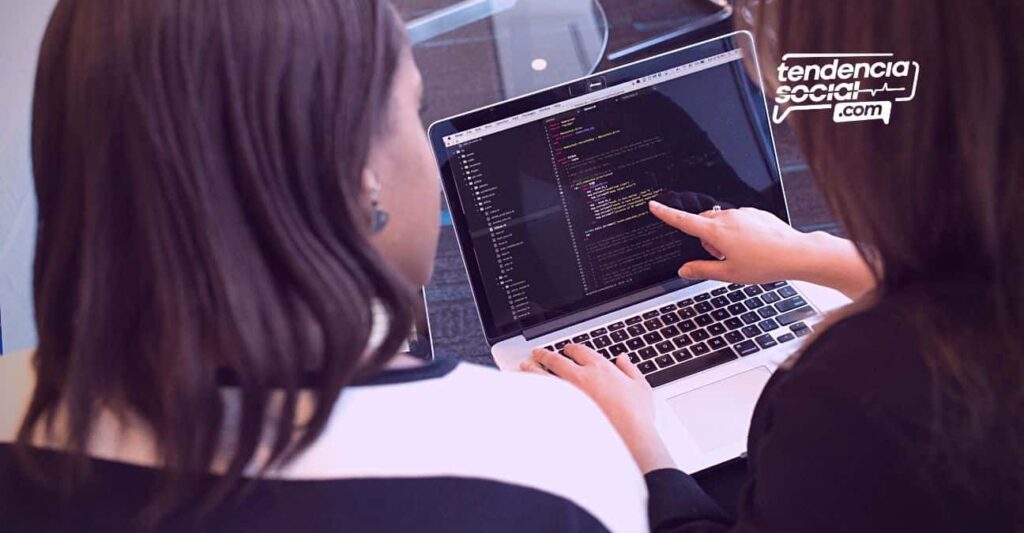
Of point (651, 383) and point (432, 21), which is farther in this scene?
point (432, 21)

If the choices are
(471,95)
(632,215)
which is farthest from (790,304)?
(471,95)

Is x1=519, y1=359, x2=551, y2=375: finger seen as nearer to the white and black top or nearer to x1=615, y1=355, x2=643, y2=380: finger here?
x1=615, y1=355, x2=643, y2=380: finger

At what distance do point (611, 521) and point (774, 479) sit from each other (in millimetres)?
118

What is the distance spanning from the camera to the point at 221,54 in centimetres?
46

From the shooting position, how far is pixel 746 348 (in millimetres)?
908

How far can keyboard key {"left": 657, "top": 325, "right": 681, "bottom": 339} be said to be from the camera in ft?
3.04

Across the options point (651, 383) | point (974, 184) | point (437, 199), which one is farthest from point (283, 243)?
point (651, 383)

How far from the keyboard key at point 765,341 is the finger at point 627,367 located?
148 mm

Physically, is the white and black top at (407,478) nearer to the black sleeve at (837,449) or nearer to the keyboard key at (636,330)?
the black sleeve at (837,449)

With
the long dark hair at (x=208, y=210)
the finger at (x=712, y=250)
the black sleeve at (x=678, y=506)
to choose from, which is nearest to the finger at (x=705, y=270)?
the finger at (x=712, y=250)

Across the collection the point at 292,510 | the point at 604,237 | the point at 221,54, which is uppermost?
the point at 221,54

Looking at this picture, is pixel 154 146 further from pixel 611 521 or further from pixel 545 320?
pixel 545 320

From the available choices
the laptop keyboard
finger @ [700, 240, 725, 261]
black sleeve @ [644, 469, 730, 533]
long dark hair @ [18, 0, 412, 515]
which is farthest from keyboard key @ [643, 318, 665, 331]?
long dark hair @ [18, 0, 412, 515]

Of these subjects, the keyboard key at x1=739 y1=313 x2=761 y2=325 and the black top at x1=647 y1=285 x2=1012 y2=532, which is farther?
the keyboard key at x1=739 y1=313 x2=761 y2=325
